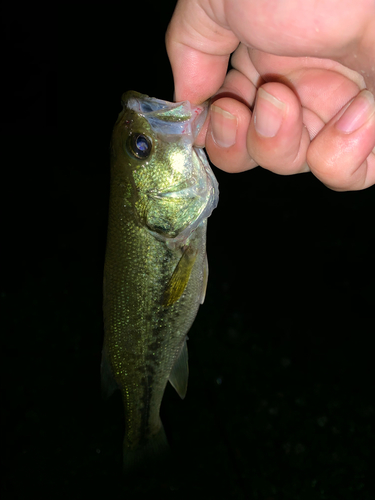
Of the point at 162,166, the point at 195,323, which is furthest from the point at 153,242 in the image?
the point at 195,323

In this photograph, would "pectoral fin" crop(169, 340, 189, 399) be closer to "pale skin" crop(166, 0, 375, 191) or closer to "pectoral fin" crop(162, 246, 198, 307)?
"pectoral fin" crop(162, 246, 198, 307)

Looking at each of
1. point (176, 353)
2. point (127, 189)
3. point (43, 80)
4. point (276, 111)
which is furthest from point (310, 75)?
point (43, 80)

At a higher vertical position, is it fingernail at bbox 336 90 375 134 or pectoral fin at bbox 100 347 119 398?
fingernail at bbox 336 90 375 134

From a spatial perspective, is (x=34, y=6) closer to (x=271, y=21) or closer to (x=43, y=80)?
(x=43, y=80)

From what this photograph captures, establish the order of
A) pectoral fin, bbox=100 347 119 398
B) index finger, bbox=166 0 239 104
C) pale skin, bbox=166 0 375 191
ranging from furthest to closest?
pectoral fin, bbox=100 347 119 398 < index finger, bbox=166 0 239 104 < pale skin, bbox=166 0 375 191

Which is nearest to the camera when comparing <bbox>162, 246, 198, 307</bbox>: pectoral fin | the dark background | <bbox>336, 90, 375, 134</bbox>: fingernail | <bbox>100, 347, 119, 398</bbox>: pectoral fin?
<bbox>336, 90, 375, 134</bbox>: fingernail

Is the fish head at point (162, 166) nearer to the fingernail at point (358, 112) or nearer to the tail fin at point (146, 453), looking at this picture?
the fingernail at point (358, 112)

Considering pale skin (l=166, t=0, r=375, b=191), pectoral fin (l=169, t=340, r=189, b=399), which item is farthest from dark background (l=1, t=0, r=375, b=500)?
pale skin (l=166, t=0, r=375, b=191)
